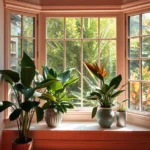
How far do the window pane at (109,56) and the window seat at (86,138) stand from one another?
2.47ft

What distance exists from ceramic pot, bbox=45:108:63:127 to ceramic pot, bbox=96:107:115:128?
0.49 metres

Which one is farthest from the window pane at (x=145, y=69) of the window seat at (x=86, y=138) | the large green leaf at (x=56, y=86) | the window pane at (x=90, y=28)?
the large green leaf at (x=56, y=86)

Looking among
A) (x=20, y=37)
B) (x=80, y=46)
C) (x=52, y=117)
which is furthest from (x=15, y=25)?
(x=52, y=117)

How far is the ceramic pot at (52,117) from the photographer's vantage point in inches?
98.6

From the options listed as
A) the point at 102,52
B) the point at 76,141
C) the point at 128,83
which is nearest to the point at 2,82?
the point at 76,141

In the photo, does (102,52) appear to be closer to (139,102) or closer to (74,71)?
(74,71)

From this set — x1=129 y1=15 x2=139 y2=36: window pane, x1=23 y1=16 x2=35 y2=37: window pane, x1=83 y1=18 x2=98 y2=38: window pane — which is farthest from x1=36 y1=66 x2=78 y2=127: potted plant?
x1=129 y1=15 x2=139 y2=36: window pane

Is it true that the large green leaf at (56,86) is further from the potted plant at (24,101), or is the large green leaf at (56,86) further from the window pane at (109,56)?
the window pane at (109,56)

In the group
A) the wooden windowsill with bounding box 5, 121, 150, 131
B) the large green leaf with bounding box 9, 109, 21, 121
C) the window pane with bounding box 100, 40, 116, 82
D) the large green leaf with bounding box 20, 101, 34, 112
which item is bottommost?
the wooden windowsill with bounding box 5, 121, 150, 131

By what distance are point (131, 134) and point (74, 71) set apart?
1088 millimetres

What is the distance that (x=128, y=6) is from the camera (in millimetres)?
2684

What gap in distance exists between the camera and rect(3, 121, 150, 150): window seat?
2473 millimetres

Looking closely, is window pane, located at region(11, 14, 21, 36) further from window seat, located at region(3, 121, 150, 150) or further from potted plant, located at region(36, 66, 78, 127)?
window seat, located at region(3, 121, 150, 150)

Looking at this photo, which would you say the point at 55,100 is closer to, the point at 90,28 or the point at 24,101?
the point at 24,101
